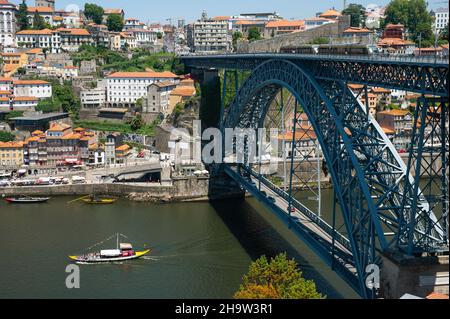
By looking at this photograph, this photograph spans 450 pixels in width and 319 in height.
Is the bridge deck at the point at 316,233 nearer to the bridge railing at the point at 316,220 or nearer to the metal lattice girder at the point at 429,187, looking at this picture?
the bridge railing at the point at 316,220

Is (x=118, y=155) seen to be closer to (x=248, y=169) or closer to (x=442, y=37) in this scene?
(x=248, y=169)

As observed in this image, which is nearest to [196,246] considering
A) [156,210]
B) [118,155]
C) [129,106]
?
[156,210]

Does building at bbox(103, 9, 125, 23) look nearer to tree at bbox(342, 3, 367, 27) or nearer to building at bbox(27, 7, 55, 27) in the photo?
building at bbox(27, 7, 55, 27)

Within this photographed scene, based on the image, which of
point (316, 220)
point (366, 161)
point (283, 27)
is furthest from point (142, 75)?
point (366, 161)

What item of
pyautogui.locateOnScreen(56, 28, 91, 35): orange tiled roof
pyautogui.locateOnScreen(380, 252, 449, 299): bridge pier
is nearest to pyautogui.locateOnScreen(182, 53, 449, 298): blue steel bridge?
pyautogui.locateOnScreen(380, 252, 449, 299): bridge pier

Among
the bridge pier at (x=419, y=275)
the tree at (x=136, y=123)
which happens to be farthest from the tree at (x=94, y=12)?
the bridge pier at (x=419, y=275)

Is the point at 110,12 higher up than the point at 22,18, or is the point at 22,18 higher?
the point at 110,12

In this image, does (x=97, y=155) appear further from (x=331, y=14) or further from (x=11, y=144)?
(x=331, y=14)
